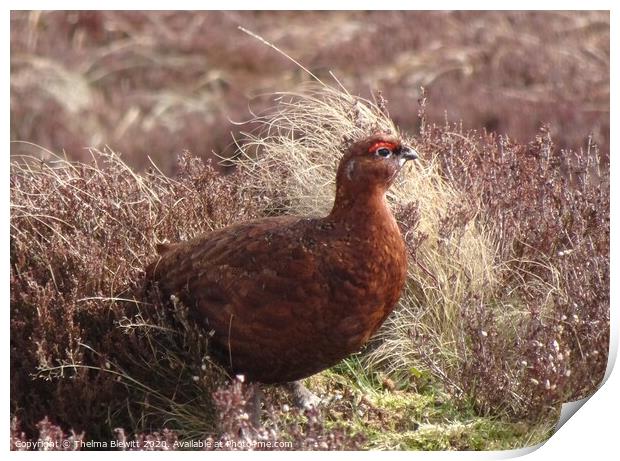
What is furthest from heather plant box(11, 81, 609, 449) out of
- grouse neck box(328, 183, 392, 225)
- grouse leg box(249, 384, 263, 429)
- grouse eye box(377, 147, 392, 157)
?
grouse eye box(377, 147, 392, 157)

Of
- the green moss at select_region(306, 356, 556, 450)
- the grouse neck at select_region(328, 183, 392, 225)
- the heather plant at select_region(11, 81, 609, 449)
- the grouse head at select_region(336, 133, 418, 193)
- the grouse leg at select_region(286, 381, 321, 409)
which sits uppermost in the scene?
the grouse head at select_region(336, 133, 418, 193)

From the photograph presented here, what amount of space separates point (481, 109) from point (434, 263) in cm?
314

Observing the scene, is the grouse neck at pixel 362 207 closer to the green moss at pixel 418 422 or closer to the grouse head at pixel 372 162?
the grouse head at pixel 372 162

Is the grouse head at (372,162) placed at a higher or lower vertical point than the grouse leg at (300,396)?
higher

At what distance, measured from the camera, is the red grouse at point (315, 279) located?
2680 mm

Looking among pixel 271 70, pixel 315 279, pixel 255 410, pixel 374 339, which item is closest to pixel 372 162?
pixel 315 279

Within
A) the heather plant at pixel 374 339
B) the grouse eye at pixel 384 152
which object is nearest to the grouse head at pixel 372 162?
the grouse eye at pixel 384 152

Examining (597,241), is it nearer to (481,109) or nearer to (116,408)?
(116,408)

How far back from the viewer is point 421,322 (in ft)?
11.2

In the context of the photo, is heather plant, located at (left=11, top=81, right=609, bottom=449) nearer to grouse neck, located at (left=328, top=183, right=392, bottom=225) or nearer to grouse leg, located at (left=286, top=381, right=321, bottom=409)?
grouse leg, located at (left=286, top=381, right=321, bottom=409)

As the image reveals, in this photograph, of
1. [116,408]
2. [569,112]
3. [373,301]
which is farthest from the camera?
[569,112]

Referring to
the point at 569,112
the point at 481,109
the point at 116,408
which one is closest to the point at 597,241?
the point at 116,408

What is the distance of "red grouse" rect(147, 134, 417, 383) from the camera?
105 inches
